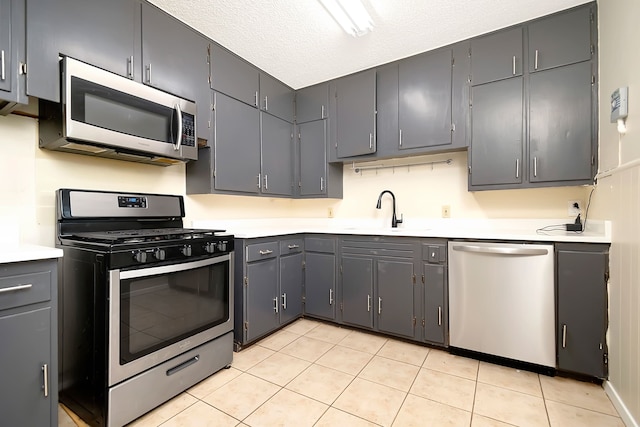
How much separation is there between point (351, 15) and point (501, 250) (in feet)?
6.30

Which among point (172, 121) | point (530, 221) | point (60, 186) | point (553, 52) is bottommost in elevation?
point (530, 221)

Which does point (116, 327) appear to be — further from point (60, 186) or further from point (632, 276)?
point (632, 276)

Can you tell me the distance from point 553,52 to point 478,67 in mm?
483

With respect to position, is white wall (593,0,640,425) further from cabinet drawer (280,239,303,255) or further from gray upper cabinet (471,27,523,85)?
cabinet drawer (280,239,303,255)

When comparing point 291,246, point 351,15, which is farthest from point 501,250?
point 351,15

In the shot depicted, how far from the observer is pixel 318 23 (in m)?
2.19

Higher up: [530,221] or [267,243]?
[530,221]

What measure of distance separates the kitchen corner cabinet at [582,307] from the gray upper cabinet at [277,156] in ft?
7.79

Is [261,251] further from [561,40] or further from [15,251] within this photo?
[561,40]

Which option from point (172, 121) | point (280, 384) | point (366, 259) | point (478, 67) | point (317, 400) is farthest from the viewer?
point (366, 259)

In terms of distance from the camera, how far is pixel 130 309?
59.5 inches

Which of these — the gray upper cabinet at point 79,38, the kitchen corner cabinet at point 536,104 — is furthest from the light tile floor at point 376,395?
the gray upper cabinet at point 79,38

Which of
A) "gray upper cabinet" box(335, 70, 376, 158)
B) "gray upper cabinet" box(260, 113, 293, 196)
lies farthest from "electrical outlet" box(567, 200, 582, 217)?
"gray upper cabinet" box(260, 113, 293, 196)

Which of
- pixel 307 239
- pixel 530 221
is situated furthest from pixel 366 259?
pixel 530 221
